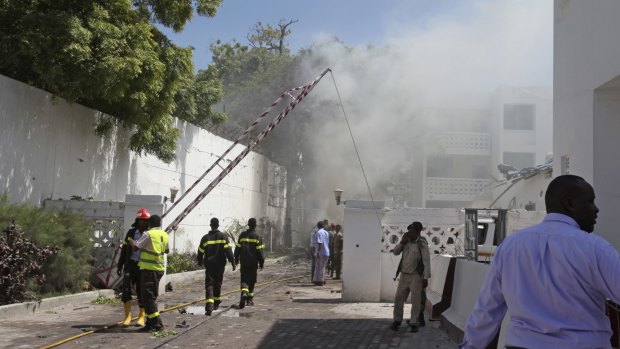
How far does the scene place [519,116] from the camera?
36.1 m

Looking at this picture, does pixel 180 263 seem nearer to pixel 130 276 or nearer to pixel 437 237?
pixel 437 237

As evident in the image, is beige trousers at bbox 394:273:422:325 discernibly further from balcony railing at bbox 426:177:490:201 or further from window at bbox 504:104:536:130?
window at bbox 504:104:536:130

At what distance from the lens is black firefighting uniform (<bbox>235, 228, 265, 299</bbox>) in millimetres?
12758

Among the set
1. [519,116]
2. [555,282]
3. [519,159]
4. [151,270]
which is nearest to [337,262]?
[151,270]

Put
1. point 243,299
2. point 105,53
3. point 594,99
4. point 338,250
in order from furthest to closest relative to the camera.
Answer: point 338,250 < point 105,53 < point 243,299 < point 594,99

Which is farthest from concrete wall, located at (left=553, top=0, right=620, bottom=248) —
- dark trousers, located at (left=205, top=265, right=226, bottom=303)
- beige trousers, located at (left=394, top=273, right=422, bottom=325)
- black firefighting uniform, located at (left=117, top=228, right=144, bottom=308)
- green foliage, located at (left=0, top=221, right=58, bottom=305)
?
green foliage, located at (left=0, top=221, right=58, bottom=305)

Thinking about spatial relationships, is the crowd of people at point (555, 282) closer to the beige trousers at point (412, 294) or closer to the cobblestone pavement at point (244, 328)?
the cobblestone pavement at point (244, 328)

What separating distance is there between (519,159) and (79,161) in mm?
25550

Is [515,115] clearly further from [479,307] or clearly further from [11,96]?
[479,307]

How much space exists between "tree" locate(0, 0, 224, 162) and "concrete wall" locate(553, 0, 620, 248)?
28.7ft

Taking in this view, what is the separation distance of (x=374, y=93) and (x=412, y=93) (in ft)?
6.64

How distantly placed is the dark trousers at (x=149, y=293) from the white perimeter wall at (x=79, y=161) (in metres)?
5.76

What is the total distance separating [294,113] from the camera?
34.6 metres

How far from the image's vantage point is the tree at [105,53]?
1312cm
